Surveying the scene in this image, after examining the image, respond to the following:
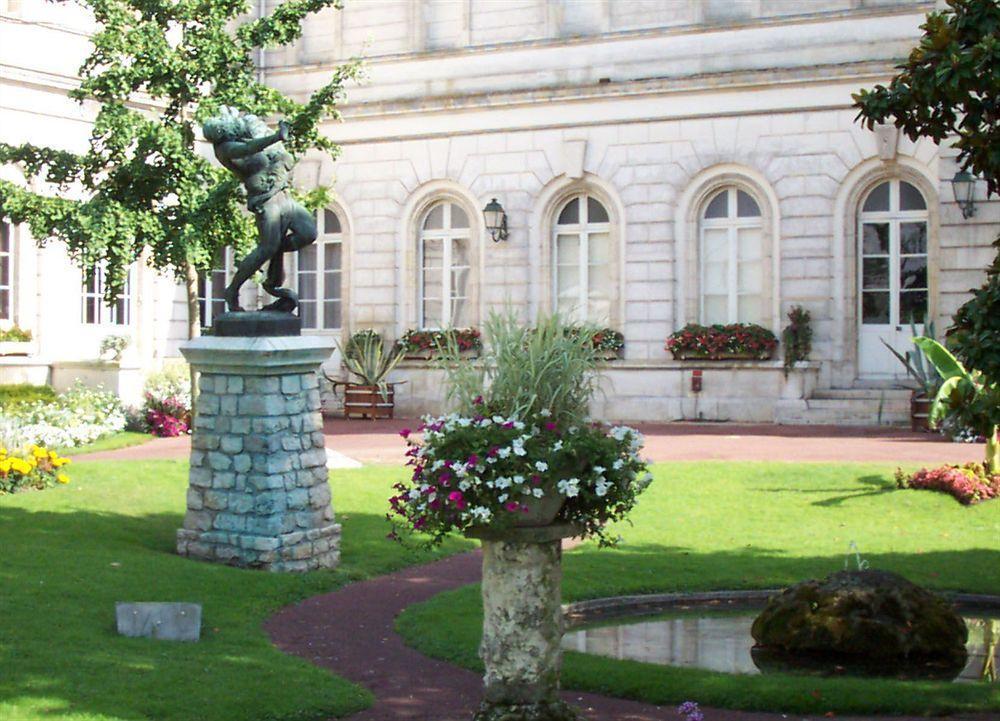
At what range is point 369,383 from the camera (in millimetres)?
25672

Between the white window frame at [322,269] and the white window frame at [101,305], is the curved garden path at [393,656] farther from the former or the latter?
the white window frame at [322,269]

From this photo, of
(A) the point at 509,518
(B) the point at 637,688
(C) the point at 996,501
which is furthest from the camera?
(C) the point at 996,501

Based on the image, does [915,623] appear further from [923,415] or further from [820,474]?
[923,415]

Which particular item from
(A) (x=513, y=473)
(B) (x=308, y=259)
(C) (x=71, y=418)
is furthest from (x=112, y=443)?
(A) (x=513, y=473)

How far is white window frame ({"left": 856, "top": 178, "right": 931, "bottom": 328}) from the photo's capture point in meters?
22.9

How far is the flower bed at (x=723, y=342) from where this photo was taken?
76.5 feet

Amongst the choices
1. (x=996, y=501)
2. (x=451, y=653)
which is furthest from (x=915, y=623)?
(x=996, y=501)

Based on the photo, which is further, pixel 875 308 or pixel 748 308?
pixel 748 308

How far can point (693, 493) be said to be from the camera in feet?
54.0

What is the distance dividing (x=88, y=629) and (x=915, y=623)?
534 cm

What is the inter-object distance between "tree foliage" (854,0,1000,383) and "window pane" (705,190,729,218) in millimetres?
15431

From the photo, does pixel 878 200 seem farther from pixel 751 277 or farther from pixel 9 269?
pixel 9 269

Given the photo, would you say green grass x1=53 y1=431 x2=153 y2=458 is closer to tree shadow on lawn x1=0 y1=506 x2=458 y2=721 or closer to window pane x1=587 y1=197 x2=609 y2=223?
tree shadow on lawn x1=0 y1=506 x2=458 y2=721

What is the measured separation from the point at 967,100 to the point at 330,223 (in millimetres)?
20238
